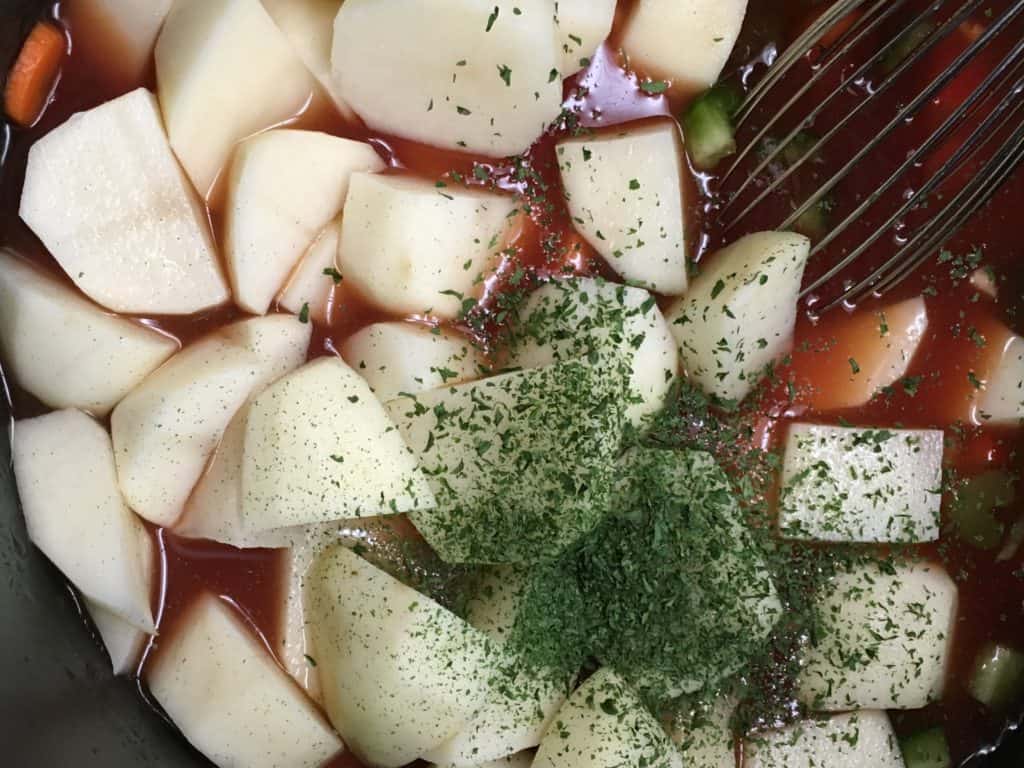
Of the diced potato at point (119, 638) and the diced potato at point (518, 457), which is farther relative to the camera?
the diced potato at point (119, 638)

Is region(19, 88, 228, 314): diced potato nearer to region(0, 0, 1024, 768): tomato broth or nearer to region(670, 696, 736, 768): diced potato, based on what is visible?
region(0, 0, 1024, 768): tomato broth

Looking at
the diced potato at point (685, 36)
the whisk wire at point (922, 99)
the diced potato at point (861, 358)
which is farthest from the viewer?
the diced potato at point (861, 358)

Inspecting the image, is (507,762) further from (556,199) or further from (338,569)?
(556,199)

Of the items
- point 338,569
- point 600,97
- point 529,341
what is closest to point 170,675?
point 338,569

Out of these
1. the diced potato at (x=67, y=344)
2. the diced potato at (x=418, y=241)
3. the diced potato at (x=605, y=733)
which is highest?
the diced potato at (x=418, y=241)

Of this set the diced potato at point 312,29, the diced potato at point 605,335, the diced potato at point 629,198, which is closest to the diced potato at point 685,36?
the diced potato at point 629,198

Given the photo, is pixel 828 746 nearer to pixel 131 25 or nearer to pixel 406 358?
pixel 406 358

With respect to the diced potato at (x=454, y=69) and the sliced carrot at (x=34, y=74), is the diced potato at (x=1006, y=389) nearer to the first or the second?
the diced potato at (x=454, y=69)
